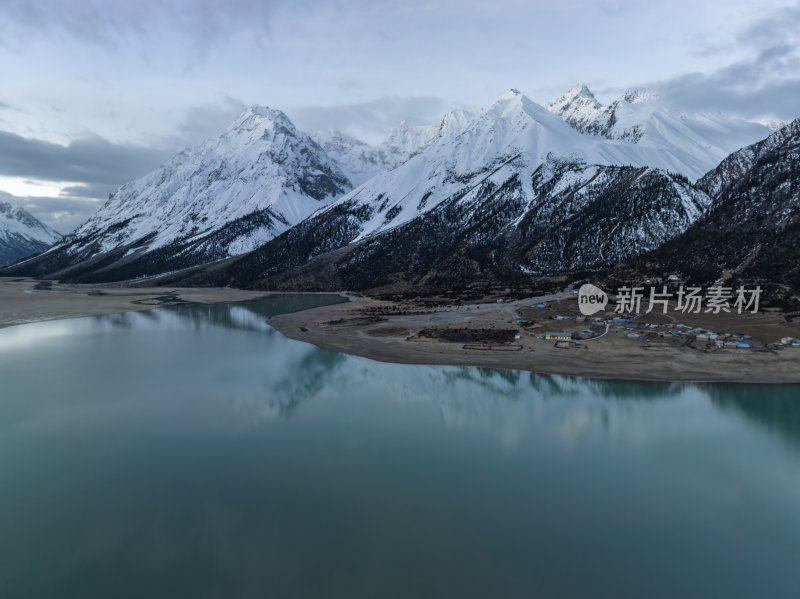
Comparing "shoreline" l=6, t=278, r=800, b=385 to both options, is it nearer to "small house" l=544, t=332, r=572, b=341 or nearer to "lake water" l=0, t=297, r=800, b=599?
"small house" l=544, t=332, r=572, b=341

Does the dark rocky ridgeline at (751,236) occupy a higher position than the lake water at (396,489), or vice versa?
the dark rocky ridgeline at (751,236)

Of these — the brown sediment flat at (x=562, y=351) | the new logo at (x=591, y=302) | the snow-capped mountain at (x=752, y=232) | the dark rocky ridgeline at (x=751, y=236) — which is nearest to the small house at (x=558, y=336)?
the brown sediment flat at (x=562, y=351)

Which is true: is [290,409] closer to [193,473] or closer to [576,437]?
[193,473]

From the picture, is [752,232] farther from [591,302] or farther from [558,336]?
[558,336]

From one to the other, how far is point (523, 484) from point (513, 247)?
6682 inches

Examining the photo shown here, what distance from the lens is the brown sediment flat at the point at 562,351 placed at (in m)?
56.7

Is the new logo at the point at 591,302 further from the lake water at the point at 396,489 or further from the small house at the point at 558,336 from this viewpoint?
the lake water at the point at 396,489

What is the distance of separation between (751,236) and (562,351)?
3655 inches

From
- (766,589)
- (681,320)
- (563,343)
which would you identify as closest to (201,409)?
(766,589)

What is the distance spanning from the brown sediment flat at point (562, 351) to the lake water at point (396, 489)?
5287 mm

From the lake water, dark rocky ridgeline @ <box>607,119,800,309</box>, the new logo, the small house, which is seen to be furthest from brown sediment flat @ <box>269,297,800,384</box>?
dark rocky ridgeline @ <box>607,119,800,309</box>

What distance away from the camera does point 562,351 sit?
67.3 m

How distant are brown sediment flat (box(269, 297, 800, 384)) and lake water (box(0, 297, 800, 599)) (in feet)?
17.3

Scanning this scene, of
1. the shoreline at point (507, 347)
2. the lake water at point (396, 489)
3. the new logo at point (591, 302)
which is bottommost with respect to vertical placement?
the lake water at point (396, 489)
